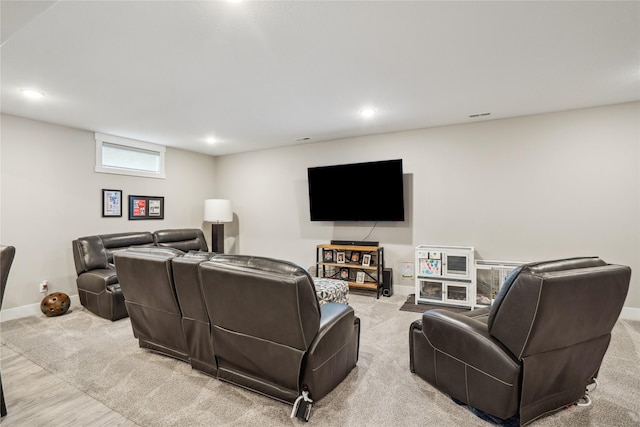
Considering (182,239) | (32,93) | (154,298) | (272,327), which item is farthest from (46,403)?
(182,239)

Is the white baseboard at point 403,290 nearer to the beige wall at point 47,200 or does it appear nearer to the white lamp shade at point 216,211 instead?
the white lamp shade at point 216,211

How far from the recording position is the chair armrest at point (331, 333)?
1944 mm

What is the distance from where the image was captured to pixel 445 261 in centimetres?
427

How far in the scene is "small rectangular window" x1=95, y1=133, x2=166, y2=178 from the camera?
4.90 metres

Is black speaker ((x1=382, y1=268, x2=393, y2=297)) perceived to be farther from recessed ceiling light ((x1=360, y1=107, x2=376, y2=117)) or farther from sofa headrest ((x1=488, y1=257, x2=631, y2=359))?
sofa headrest ((x1=488, y1=257, x2=631, y2=359))

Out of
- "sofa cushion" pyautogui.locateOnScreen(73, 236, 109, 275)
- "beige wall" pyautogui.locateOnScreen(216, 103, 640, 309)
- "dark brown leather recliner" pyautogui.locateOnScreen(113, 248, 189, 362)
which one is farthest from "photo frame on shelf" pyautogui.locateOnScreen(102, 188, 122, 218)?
"beige wall" pyautogui.locateOnScreen(216, 103, 640, 309)

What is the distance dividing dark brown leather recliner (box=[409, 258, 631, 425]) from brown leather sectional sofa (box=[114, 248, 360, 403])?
81 cm

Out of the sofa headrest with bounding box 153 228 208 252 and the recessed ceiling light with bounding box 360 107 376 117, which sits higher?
the recessed ceiling light with bounding box 360 107 376 117

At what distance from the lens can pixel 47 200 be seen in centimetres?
426

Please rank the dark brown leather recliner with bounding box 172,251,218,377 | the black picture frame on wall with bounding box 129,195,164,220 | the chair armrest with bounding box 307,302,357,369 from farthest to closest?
1. the black picture frame on wall with bounding box 129,195,164,220
2. the dark brown leather recliner with bounding box 172,251,218,377
3. the chair armrest with bounding box 307,302,357,369

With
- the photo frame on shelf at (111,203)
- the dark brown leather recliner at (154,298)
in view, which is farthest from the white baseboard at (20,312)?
the dark brown leather recliner at (154,298)

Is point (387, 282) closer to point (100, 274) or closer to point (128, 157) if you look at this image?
point (100, 274)

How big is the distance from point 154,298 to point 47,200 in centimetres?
303

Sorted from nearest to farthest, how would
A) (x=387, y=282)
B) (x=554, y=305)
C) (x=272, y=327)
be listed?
(x=554, y=305)
(x=272, y=327)
(x=387, y=282)
